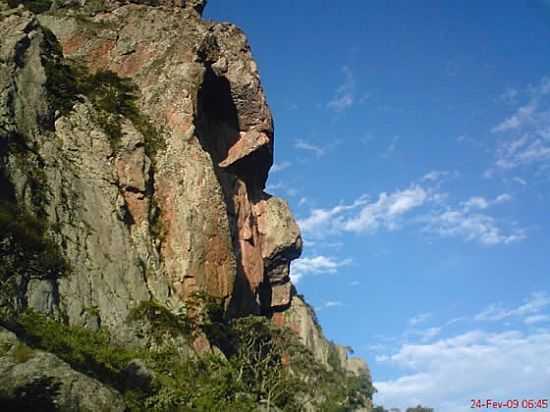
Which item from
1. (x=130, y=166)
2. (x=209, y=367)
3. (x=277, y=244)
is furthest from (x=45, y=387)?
(x=277, y=244)

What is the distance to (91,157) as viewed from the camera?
45.9 m

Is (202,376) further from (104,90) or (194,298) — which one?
(104,90)

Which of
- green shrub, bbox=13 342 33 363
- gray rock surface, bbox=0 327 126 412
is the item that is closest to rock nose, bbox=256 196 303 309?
green shrub, bbox=13 342 33 363

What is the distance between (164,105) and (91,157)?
27.9 feet

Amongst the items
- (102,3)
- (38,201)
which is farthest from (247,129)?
(38,201)

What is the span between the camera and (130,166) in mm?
47375

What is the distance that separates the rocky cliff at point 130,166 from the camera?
126ft

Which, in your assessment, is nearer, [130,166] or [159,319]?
[159,319]

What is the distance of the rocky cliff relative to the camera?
38.4 m

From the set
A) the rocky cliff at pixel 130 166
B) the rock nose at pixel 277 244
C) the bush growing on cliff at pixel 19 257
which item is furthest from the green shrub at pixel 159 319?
the rock nose at pixel 277 244

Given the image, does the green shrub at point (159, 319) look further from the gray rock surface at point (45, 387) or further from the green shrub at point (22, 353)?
the gray rock surface at point (45, 387)

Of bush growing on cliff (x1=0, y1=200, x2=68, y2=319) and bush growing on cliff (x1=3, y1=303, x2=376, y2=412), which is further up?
bush growing on cliff (x1=0, y1=200, x2=68, y2=319)

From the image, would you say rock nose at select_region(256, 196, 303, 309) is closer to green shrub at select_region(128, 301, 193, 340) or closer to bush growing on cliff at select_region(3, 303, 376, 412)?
bush growing on cliff at select_region(3, 303, 376, 412)

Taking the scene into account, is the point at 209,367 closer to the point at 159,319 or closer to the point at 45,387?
the point at 159,319
